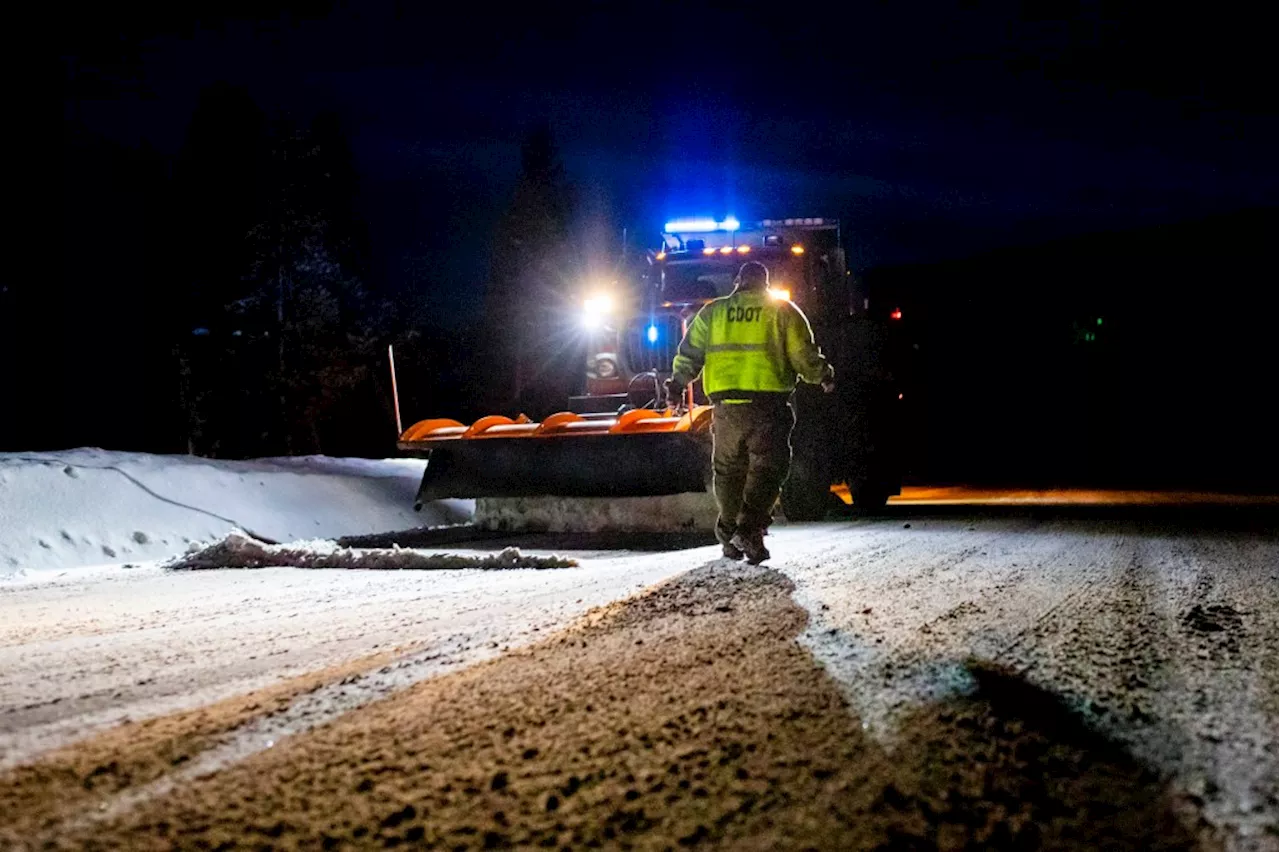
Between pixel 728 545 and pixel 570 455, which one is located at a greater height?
pixel 570 455

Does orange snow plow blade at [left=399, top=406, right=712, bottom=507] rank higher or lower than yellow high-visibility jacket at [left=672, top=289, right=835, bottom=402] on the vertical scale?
lower

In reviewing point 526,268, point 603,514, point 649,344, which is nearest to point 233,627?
point 603,514

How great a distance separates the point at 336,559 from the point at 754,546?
10.4ft

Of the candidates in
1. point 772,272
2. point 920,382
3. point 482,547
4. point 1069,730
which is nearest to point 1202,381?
point 920,382

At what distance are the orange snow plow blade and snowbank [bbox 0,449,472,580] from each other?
1783 millimetres

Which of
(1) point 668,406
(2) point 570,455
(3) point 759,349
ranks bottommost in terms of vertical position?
(2) point 570,455

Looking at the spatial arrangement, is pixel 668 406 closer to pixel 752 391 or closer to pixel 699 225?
pixel 699 225

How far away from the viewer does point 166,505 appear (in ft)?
32.8

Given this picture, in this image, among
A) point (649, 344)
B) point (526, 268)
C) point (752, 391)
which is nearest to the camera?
point (752, 391)

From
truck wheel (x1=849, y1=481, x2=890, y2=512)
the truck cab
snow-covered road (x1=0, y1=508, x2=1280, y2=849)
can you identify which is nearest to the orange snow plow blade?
the truck cab

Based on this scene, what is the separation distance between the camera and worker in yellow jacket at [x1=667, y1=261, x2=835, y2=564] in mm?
6785

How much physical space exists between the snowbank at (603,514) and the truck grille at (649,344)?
166 centimetres

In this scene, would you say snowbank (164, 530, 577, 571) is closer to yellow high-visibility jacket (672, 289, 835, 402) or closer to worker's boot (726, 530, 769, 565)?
worker's boot (726, 530, 769, 565)

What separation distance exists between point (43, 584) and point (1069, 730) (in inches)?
272
